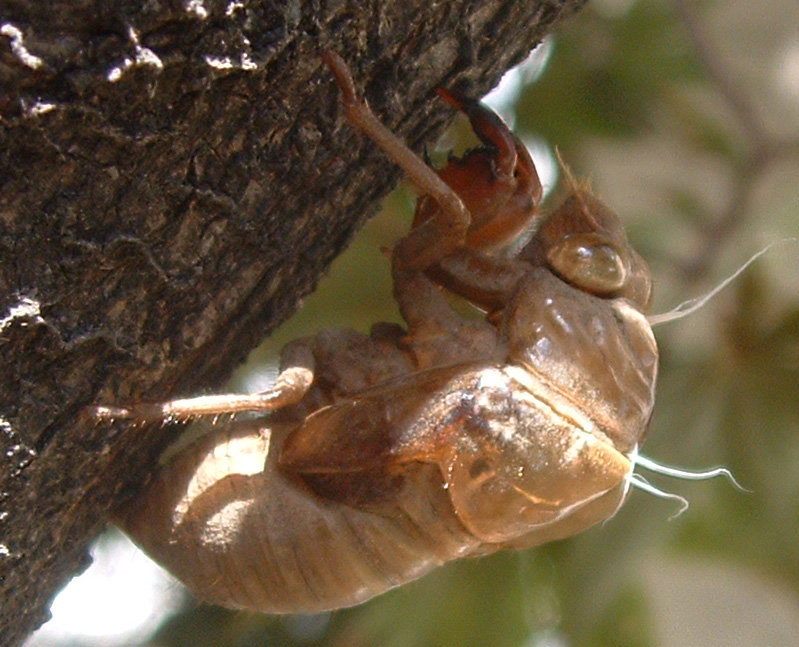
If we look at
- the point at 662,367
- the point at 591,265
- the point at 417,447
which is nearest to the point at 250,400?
the point at 417,447

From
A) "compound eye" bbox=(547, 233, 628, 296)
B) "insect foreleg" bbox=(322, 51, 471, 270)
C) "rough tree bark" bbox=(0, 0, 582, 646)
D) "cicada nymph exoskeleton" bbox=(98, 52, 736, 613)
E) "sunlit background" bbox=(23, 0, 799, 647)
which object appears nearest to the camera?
"rough tree bark" bbox=(0, 0, 582, 646)

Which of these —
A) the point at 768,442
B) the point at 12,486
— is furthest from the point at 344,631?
the point at 12,486

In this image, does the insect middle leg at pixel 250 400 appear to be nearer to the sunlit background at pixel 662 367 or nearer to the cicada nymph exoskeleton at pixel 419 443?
the cicada nymph exoskeleton at pixel 419 443

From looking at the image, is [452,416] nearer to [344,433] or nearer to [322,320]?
[344,433]

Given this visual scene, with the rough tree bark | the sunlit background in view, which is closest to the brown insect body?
the rough tree bark

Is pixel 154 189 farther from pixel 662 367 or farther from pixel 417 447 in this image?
pixel 662 367

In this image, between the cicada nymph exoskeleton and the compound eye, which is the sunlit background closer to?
the compound eye

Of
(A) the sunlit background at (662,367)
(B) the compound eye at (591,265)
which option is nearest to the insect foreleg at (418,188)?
(B) the compound eye at (591,265)
